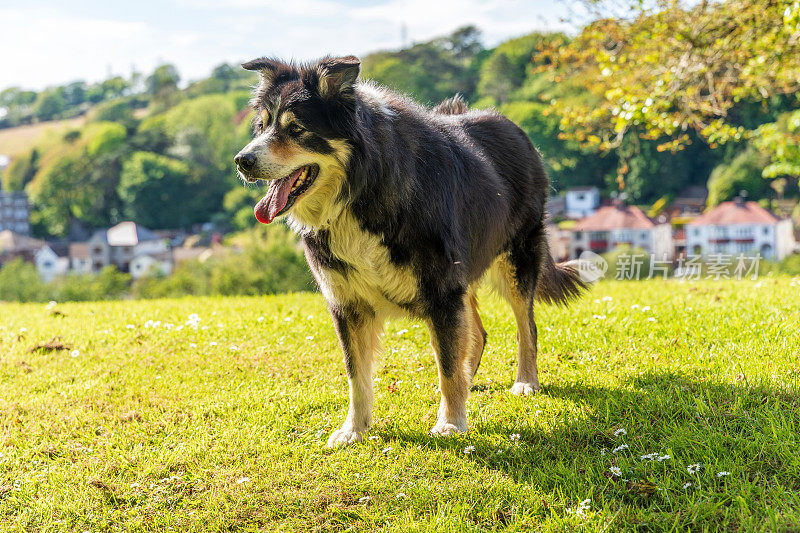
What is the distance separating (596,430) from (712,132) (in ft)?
32.2

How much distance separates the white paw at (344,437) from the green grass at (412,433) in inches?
3.5

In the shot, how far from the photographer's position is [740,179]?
57094 millimetres

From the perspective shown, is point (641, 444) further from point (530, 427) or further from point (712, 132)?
point (712, 132)

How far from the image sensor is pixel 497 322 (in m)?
6.80

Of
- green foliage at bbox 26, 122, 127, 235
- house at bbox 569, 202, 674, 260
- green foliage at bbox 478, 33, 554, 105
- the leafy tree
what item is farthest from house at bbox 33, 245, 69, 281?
the leafy tree

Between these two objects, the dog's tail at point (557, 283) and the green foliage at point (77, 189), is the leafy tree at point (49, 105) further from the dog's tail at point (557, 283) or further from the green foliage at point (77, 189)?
the dog's tail at point (557, 283)

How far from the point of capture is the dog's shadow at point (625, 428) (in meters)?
3.62

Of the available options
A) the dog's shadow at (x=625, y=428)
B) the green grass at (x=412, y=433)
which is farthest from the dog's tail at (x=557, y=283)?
the dog's shadow at (x=625, y=428)

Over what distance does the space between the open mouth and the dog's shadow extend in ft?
5.64

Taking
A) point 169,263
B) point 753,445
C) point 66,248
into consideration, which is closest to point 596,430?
point 753,445

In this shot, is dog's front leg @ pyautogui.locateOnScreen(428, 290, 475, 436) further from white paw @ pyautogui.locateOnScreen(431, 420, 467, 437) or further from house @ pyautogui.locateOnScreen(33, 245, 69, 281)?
house @ pyautogui.locateOnScreen(33, 245, 69, 281)

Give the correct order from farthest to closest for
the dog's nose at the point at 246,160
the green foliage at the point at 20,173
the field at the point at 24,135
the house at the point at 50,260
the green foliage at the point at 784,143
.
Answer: the field at the point at 24,135, the green foliage at the point at 20,173, the house at the point at 50,260, the green foliage at the point at 784,143, the dog's nose at the point at 246,160

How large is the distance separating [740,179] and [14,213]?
92877 millimetres

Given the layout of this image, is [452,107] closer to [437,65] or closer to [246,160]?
[246,160]
